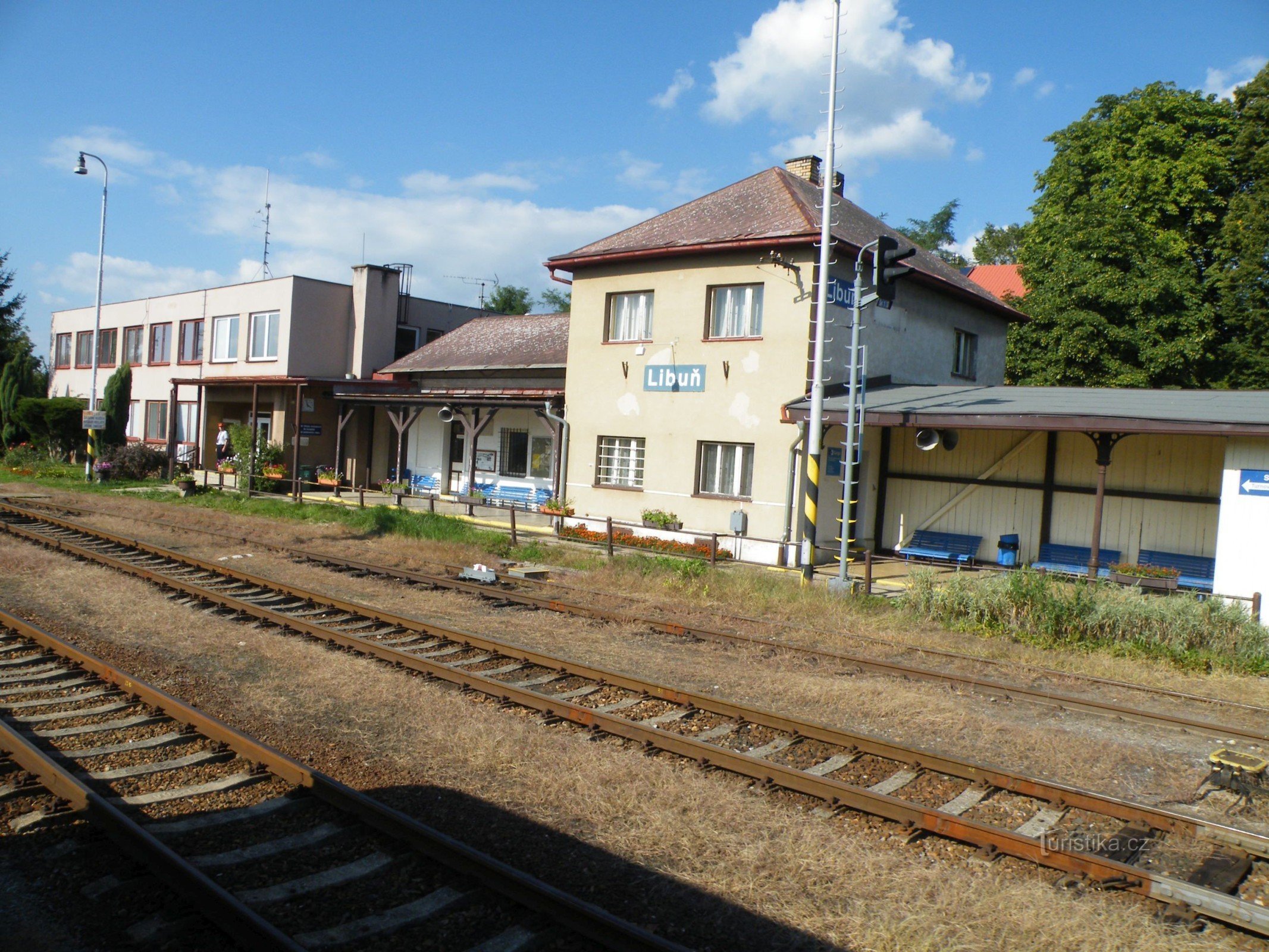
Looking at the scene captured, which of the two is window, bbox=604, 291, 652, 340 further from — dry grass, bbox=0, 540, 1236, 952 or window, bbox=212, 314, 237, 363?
window, bbox=212, 314, 237, 363

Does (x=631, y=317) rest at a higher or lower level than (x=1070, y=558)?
higher

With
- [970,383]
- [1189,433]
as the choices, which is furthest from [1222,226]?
[1189,433]

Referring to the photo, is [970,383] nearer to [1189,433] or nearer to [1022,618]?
[1189,433]

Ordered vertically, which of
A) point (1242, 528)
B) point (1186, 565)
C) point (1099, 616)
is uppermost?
point (1242, 528)

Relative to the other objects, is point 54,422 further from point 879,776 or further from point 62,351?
point 879,776

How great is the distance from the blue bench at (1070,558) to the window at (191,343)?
96.9 feet

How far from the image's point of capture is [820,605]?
12445 millimetres

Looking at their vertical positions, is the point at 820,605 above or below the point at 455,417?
below

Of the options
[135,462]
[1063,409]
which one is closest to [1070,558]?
[1063,409]

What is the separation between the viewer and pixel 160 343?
1426 inches

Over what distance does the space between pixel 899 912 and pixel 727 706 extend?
3.02 meters

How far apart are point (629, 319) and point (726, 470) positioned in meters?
4.32

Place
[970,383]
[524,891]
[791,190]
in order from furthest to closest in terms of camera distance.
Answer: [970,383], [791,190], [524,891]

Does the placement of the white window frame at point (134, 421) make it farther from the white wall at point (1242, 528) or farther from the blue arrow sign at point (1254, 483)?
the blue arrow sign at point (1254, 483)
